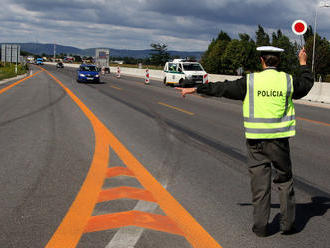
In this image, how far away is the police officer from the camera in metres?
3.81

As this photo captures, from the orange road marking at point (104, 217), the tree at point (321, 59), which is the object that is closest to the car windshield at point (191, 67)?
the orange road marking at point (104, 217)

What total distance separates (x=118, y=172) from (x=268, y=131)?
285cm

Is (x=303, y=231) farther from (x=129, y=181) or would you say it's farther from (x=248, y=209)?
(x=129, y=181)

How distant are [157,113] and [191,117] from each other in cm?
134

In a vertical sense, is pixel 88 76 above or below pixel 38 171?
above

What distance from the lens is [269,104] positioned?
12.6 feet

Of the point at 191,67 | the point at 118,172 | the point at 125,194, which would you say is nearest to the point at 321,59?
the point at 191,67

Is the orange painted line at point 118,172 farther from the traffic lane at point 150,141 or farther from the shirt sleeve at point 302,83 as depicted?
the shirt sleeve at point 302,83

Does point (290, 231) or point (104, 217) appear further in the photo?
point (104, 217)

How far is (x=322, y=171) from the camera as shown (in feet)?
21.2

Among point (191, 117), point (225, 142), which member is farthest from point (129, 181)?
point (191, 117)

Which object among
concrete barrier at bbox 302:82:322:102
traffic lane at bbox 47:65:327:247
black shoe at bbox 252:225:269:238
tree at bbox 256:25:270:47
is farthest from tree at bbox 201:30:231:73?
black shoe at bbox 252:225:269:238

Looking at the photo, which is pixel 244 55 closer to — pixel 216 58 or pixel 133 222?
pixel 216 58

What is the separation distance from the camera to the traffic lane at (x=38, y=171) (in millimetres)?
3938
